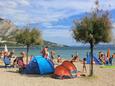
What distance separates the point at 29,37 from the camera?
25.9 metres

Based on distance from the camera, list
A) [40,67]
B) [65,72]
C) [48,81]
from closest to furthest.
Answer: [48,81]
[65,72]
[40,67]

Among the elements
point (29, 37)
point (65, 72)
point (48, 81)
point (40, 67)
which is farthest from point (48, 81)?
point (29, 37)

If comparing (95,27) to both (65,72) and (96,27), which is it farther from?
(65,72)

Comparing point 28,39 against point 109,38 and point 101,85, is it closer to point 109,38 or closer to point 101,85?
point 109,38

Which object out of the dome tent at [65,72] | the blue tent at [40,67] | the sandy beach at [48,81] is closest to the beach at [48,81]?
the sandy beach at [48,81]

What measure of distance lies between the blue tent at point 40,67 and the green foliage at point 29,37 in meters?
5.47

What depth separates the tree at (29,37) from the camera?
25969mm

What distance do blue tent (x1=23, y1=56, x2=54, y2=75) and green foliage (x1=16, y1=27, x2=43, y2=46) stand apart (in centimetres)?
547

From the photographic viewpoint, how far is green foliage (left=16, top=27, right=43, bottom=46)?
25969mm

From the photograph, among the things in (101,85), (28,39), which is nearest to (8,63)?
(28,39)

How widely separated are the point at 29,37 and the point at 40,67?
19.9 ft

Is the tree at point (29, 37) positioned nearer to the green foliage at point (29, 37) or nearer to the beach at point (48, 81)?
the green foliage at point (29, 37)

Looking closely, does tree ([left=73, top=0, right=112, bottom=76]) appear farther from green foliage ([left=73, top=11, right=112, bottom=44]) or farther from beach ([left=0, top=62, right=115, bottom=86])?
beach ([left=0, top=62, right=115, bottom=86])

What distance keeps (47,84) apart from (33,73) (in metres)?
4.31
